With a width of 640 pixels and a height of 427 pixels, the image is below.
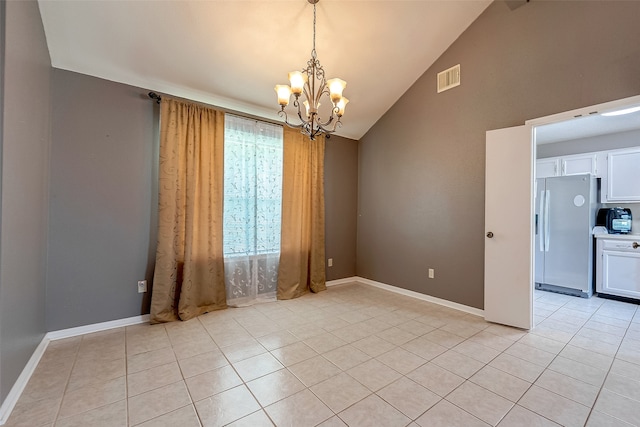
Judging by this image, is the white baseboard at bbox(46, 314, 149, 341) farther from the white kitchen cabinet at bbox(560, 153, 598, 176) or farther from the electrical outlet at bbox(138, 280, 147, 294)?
the white kitchen cabinet at bbox(560, 153, 598, 176)

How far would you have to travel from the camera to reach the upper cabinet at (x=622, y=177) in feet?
12.4

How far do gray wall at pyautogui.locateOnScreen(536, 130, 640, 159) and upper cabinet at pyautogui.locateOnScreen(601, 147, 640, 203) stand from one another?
0.25m

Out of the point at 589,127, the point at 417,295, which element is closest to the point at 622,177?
the point at 589,127

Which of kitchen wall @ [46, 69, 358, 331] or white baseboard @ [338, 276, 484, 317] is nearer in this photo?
kitchen wall @ [46, 69, 358, 331]

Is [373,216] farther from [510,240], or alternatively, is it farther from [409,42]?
[409,42]

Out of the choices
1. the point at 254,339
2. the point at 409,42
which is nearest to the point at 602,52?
the point at 409,42

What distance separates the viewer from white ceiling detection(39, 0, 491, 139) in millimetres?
2281

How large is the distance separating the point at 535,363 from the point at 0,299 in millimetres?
3619

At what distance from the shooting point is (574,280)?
3867 millimetres

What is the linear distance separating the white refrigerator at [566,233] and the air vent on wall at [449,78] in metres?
2.42

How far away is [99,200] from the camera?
260 cm

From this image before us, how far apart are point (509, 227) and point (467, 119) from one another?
1349 millimetres

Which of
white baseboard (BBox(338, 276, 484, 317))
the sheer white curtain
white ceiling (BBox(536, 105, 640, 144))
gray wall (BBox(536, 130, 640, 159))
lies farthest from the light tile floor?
gray wall (BBox(536, 130, 640, 159))

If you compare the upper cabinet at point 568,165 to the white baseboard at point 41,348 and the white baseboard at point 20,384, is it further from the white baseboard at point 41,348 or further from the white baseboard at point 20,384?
the white baseboard at point 20,384
